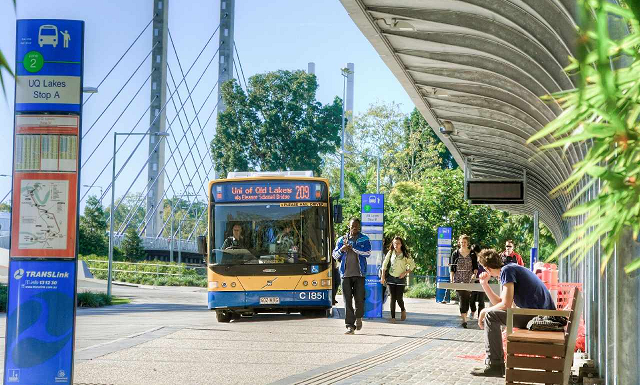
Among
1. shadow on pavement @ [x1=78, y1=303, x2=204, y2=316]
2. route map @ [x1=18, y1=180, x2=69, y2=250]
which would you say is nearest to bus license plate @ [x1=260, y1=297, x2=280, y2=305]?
shadow on pavement @ [x1=78, y1=303, x2=204, y2=316]

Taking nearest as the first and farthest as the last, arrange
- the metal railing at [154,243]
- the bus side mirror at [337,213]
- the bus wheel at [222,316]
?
the bus side mirror at [337,213] → the bus wheel at [222,316] → the metal railing at [154,243]

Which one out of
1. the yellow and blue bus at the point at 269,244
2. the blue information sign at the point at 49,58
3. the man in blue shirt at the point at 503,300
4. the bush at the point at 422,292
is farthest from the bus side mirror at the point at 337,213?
the bush at the point at 422,292

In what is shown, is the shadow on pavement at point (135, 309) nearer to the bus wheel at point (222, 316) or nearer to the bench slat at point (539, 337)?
the bus wheel at point (222, 316)

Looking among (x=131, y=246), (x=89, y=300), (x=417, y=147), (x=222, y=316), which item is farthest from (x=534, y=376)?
(x=131, y=246)

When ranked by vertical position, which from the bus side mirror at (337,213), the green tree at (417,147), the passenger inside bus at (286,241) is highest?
the green tree at (417,147)

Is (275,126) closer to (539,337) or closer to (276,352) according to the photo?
(276,352)

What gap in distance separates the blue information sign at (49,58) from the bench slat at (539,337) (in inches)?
153

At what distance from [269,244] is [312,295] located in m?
1.23

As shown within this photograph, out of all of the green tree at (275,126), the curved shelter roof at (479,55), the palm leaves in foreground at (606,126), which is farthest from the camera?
the green tree at (275,126)

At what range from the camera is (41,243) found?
7340 mm

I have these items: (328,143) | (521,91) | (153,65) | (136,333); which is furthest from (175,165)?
(521,91)

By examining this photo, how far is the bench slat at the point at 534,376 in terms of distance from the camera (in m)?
7.68

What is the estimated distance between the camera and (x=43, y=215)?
7.32m

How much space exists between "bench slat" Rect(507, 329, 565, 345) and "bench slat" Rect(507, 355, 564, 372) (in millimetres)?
142
